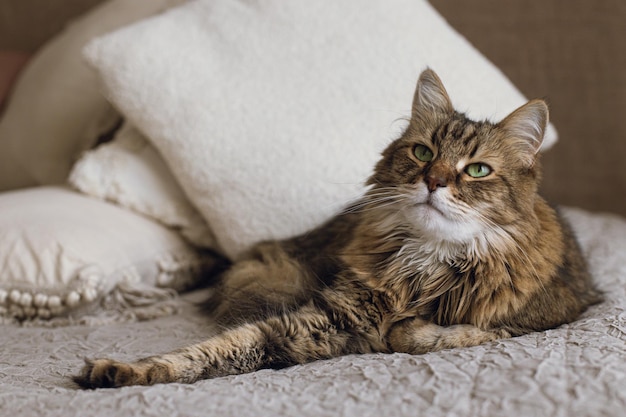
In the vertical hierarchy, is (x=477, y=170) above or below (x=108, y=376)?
above

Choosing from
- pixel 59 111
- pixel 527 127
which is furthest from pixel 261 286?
pixel 59 111

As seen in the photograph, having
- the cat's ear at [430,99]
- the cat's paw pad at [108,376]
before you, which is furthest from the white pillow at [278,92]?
the cat's paw pad at [108,376]

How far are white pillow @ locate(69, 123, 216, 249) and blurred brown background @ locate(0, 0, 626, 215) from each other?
1.35 meters

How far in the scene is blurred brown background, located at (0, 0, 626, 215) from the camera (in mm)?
2434

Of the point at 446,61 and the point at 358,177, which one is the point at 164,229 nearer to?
the point at 358,177

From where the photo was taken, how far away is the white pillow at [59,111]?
2141 mm

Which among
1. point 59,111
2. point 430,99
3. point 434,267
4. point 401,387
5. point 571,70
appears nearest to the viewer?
point 401,387

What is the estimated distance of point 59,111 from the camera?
2137 mm

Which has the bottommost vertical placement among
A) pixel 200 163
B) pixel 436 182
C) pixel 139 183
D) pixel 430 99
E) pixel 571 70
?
pixel 139 183

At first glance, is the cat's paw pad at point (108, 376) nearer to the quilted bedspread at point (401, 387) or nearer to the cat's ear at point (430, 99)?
the quilted bedspread at point (401, 387)

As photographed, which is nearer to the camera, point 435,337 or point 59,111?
point 435,337

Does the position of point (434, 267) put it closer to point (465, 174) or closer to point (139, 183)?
point (465, 174)

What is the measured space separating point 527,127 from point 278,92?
737mm

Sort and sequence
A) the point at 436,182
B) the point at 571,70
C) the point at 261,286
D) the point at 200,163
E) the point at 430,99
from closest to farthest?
the point at 436,182, the point at 430,99, the point at 261,286, the point at 200,163, the point at 571,70
